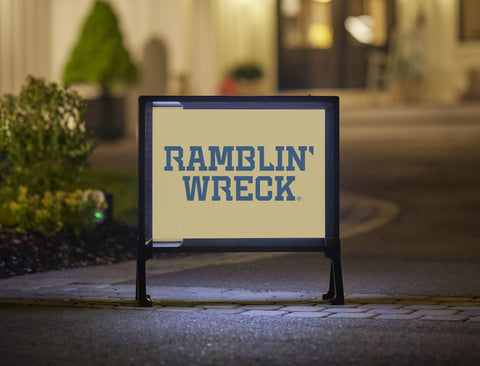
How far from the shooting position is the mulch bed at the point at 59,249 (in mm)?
8336

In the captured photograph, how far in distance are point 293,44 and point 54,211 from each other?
18434mm

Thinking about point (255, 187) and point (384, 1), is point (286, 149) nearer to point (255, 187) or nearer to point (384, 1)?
point (255, 187)

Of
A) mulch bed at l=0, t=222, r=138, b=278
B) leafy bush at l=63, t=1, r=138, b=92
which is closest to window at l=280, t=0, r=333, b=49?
leafy bush at l=63, t=1, r=138, b=92

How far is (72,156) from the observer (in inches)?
372

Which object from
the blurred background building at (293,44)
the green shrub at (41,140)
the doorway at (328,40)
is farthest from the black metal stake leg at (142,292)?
the doorway at (328,40)

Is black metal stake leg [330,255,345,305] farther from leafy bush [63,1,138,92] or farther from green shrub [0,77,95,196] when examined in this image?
leafy bush [63,1,138,92]

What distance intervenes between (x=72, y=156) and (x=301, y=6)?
18.0m

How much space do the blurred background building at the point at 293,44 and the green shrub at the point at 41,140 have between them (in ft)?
33.9

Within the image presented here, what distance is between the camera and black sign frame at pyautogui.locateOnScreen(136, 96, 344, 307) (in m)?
6.88

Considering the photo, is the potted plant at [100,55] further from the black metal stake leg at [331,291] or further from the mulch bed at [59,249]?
the black metal stake leg at [331,291]

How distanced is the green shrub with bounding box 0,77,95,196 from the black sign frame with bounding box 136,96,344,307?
8.50 feet

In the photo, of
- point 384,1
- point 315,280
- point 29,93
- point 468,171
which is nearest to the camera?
point 315,280

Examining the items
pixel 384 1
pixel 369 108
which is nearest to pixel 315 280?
pixel 369 108

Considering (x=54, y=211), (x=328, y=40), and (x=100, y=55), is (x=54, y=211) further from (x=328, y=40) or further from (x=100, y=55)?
(x=328, y=40)
